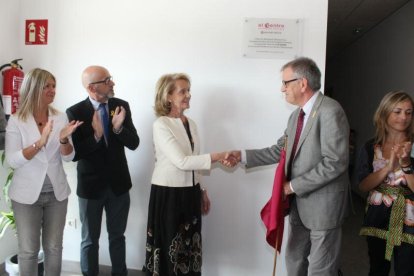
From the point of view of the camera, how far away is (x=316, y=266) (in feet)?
6.32

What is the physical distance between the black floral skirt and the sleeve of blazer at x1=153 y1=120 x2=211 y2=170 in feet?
0.70

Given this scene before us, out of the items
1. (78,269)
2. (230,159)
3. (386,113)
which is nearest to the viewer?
(386,113)

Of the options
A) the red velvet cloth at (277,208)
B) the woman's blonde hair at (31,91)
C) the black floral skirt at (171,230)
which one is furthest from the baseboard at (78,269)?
the woman's blonde hair at (31,91)

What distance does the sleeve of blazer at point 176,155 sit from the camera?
2217 millimetres

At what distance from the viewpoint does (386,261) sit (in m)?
2.31

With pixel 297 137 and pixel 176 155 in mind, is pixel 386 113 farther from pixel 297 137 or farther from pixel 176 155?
pixel 176 155

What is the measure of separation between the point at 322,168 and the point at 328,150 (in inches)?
4.0

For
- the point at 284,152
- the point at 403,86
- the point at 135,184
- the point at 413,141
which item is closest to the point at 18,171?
the point at 135,184

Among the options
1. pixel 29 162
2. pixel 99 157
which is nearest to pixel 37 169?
pixel 29 162

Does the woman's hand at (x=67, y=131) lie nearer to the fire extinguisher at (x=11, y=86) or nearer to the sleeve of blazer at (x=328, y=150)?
the fire extinguisher at (x=11, y=86)

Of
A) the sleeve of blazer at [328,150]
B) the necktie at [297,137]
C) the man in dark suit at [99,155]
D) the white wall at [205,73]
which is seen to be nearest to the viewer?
the sleeve of blazer at [328,150]

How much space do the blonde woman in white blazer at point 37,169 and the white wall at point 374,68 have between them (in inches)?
187

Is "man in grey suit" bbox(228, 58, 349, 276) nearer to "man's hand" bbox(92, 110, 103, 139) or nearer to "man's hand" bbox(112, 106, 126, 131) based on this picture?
"man's hand" bbox(112, 106, 126, 131)

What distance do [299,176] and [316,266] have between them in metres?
0.53
